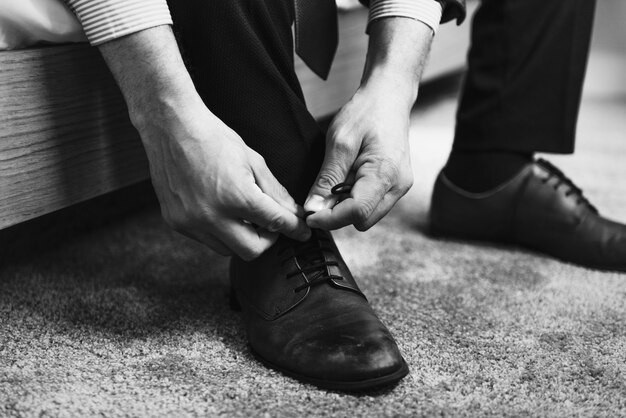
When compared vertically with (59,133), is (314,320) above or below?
below

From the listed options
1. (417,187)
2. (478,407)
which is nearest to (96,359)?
(478,407)

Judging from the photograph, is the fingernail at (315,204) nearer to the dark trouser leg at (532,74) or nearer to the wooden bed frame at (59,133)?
the wooden bed frame at (59,133)

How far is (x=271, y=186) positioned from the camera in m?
0.59

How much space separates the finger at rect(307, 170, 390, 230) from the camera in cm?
59

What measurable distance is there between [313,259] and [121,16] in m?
0.28

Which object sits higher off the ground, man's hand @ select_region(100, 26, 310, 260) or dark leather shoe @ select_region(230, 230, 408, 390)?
man's hand @ select_region(100, 26, 310, 260)

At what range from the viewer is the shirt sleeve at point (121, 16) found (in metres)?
0.56

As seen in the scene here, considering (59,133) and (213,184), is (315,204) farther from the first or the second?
(59,133)

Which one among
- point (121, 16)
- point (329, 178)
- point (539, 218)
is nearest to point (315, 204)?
point (329, 178)

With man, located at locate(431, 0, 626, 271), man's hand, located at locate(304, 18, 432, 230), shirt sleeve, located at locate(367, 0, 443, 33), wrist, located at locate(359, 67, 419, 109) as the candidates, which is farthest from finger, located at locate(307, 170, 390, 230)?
man, located at locate(431, 0, 626, 271)

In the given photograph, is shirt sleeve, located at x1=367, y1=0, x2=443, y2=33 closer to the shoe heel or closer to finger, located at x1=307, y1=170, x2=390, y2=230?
finger, located at x1=307, y1=170, x2=390, y2=230

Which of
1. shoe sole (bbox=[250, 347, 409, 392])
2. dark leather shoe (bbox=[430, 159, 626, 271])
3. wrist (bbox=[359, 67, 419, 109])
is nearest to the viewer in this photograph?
shoe sole (bbox=[250, 347, 409, 392])

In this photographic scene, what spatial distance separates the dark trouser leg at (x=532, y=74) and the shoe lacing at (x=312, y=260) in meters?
0.39

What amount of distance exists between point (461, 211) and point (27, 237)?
2.04ft
